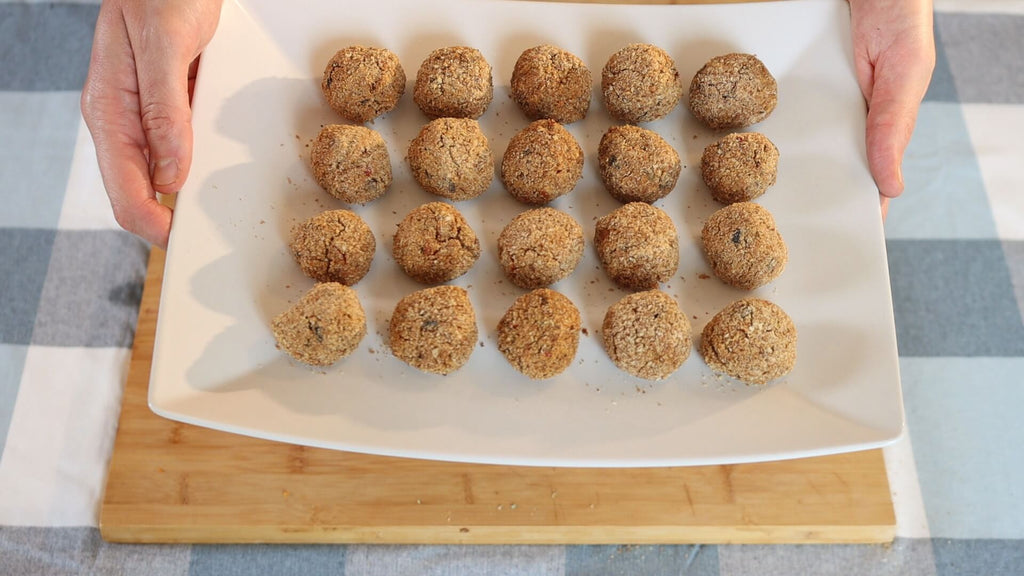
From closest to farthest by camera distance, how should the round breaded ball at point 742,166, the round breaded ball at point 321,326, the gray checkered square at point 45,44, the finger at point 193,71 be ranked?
the round breaded ball at point 321,326
the round breaded ball at point 742,166
the finger at point 193,71
the gray checkered square at point 45,44

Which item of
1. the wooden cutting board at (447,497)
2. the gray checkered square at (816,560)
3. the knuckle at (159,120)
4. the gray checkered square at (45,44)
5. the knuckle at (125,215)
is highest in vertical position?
the knuckle at (159,120)

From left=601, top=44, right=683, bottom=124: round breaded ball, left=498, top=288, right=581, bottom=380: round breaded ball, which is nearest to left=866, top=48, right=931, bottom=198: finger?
left=601, top=44, right=683, bottom=124: round breaded ball

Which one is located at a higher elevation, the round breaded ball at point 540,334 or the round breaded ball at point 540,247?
the round breaded ball at point 540,247

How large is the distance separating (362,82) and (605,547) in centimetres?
111

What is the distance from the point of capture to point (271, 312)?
1.62 m

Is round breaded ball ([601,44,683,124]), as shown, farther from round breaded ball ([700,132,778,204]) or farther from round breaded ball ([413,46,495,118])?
round breaded ball ([413,46,495,118])

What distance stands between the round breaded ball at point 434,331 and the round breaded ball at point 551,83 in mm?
479

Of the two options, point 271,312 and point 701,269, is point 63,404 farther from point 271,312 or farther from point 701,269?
point 701,269

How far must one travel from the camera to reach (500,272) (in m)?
1.71

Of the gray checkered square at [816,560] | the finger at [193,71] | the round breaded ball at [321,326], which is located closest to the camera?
the round breaded ball at [321,326]

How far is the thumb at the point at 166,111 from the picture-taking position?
5.53 feet

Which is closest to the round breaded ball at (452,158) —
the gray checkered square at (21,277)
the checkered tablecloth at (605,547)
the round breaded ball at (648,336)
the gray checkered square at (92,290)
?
the round breaded ball at (648,336)

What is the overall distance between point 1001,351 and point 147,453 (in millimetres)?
2009

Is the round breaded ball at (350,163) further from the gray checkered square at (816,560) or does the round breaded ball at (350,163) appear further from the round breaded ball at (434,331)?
the gray checkered square at (816,560)
